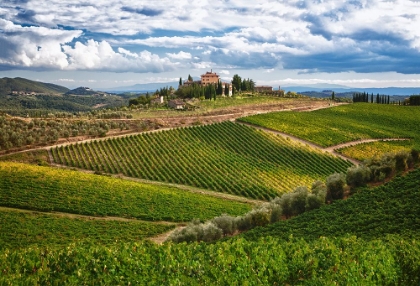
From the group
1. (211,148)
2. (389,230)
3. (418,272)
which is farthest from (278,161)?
(418,272)

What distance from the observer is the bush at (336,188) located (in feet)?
100

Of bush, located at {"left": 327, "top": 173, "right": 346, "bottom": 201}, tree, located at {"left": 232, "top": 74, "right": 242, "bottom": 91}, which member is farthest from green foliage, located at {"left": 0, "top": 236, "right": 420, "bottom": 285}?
tree, located at {"left": 232, "top": 74, "right": 242, "bottom": 91}

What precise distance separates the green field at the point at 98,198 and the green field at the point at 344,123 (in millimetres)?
35303

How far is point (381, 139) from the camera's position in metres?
74.9

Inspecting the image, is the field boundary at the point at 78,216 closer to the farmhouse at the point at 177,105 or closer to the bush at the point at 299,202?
the bush at the point at 299,202

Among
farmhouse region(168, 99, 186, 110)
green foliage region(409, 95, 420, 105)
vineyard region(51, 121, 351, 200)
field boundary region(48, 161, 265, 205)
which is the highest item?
green foliage region(409, 95, 420, 105)

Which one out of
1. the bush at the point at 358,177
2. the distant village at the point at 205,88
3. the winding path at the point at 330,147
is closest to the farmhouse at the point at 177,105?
the distant village at the point at 205,88

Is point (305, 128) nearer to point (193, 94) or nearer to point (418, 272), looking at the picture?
point (193, 94)

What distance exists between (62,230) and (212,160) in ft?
102

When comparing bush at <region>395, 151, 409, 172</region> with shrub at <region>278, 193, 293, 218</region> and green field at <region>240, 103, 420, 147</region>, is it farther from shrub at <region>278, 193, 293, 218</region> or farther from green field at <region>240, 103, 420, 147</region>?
green field at <region>240, 103, 420, 147</region>

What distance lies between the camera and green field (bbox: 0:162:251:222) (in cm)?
3747

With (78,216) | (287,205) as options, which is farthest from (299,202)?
(78,216)

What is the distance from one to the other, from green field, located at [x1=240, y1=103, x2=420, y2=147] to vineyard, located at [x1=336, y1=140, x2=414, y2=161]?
9.13 feet

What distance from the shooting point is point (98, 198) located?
4028 centimetres
